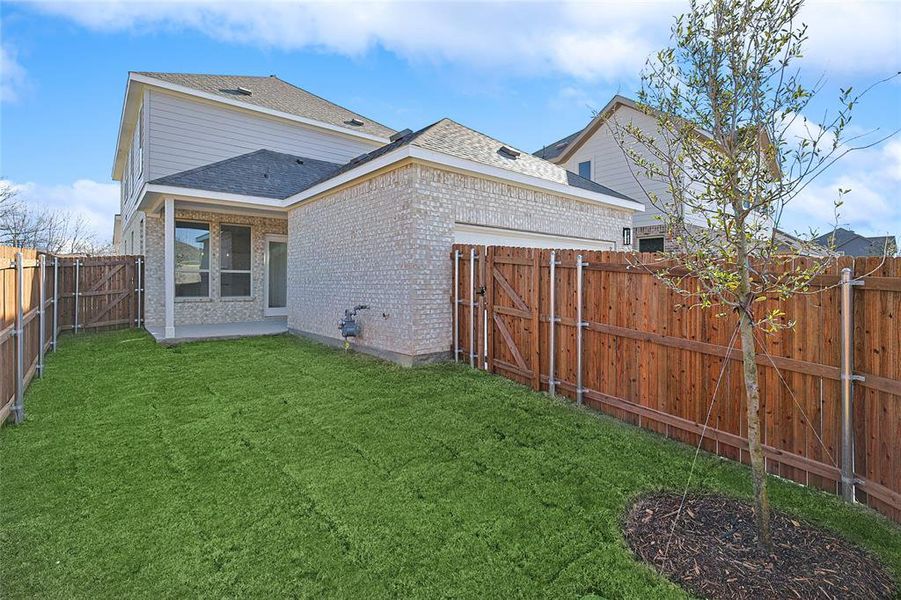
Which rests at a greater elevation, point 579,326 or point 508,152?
point 508,152

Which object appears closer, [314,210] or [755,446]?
[755,446]

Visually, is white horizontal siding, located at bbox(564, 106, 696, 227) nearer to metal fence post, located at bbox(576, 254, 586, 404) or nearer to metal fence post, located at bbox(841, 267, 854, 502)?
metal fence post, located at bbox(576, 254, 586, 404)

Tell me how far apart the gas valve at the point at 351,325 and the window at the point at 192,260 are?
5.65m

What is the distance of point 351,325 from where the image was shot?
788cm

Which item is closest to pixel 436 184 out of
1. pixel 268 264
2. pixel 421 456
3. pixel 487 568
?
pixel 421 456

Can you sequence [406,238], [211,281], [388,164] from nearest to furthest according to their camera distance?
[406,238], [388,164], [211,281]

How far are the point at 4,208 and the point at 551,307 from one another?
2661 cm

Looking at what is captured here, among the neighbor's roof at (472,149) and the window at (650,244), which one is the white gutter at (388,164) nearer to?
the neighbor's roof at (472,149)

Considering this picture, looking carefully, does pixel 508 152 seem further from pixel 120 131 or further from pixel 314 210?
pixel 120 131

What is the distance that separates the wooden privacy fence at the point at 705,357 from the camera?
2.93m

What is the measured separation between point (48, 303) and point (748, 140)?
1190 cm

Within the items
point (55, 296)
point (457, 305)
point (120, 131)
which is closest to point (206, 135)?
point (120, 131)

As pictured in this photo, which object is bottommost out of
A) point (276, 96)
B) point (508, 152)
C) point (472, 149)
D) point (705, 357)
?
point (705, 357)

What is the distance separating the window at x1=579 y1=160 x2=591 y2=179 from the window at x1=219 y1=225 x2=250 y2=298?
1170 cm
